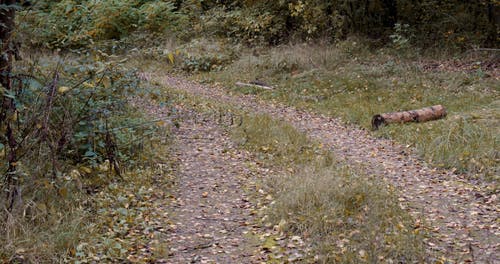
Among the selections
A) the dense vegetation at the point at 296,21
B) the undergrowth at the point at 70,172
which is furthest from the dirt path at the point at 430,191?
the dense vegetation at the point at 296,21

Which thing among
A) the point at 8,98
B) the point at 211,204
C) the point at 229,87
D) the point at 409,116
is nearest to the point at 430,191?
the point at 211,204

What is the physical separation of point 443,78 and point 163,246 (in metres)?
9.29

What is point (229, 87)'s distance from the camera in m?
14.1

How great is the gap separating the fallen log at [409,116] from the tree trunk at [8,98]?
6.44 m

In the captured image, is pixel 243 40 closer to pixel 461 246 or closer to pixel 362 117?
pixel 362 117

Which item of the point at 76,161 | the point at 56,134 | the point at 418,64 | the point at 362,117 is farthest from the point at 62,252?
the point at 418,64

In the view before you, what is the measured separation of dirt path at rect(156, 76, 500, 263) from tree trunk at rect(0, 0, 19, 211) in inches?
69.2

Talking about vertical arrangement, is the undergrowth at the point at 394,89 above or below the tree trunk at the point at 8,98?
below

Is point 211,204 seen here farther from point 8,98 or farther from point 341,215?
point 8,98

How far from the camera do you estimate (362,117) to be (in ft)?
34.1

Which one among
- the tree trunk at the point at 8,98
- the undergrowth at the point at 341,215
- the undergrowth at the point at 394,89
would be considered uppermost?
the tree trunk at the point at 8,98

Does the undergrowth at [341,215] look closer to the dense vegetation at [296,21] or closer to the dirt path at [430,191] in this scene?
the dirt path at [430,191]

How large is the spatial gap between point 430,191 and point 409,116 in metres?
3.23

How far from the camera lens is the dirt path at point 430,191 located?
5066 mm
